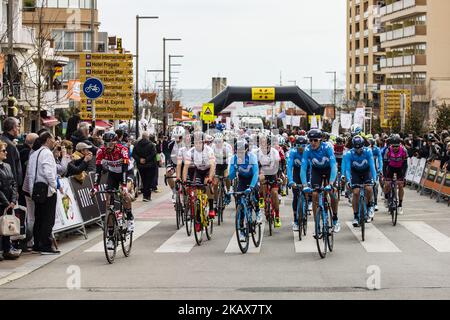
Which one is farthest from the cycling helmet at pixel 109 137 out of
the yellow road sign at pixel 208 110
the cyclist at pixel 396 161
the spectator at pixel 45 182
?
the yellow road sign at pixel 208 110

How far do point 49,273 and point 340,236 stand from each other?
6.44 m

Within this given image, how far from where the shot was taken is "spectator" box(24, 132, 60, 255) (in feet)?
49.1

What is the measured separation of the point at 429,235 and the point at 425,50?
70.2m

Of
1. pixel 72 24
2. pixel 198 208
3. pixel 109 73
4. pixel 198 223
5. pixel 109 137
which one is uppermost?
pixel 72 24

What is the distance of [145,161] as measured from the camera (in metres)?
26.4

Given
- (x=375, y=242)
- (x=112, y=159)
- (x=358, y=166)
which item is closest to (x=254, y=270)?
(x=112, y=159)

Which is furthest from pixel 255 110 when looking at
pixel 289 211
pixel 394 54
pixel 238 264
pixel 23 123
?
pixel 238 264

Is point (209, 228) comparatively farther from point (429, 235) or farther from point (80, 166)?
point (429, 235)

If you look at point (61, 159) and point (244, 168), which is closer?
point (244, 168)

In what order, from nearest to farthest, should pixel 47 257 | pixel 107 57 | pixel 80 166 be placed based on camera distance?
pixel 47 257
pixel 80 166
pixel 107 57

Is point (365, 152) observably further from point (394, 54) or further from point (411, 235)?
point (394, 54)

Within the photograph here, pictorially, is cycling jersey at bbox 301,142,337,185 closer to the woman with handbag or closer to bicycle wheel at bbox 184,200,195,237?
bicycle wheel at bbox 184,200,195,237

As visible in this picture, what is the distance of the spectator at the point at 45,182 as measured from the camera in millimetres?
14961

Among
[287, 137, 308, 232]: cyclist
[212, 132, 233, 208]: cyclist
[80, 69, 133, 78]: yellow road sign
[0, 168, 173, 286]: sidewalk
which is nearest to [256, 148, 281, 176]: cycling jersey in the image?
[287, 137, 308, 232]: cyclist
